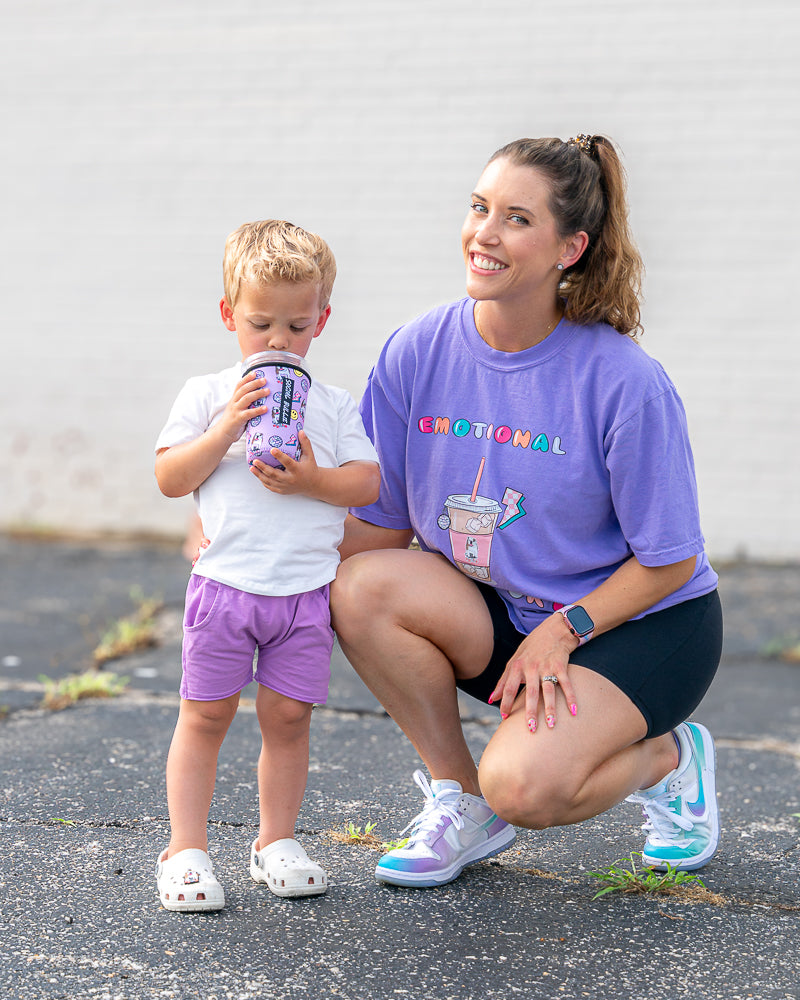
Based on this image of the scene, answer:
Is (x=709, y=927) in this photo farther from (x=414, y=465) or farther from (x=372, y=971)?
(x=414, y=465)

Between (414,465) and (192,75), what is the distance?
16.0 feet

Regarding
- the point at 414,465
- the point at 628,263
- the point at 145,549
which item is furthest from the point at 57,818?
→ the point at 145,549

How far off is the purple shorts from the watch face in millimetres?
538

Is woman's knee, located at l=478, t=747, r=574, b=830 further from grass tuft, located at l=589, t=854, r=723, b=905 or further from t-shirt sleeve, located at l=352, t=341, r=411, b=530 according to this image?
t-shirt sleeve, located at l=352, t=341, r=411, b=530

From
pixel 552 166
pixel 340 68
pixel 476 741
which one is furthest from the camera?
pixel 340 68

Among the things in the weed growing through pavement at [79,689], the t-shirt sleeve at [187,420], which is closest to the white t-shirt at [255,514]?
the t-shirt sleeve at [187,420]

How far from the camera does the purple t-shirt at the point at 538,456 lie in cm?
240

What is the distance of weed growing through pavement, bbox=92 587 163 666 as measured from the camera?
4.52m

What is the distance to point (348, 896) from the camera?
7.60ft

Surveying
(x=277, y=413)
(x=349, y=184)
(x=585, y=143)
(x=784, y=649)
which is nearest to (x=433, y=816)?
(x=277, y=413)

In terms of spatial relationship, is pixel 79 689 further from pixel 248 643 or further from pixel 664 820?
pixel 664 820

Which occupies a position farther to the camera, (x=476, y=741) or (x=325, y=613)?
(x=476, y=741)

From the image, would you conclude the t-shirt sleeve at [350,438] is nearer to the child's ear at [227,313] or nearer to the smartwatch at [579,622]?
the child's ear at [227,313]

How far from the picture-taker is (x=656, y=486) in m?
2.39
